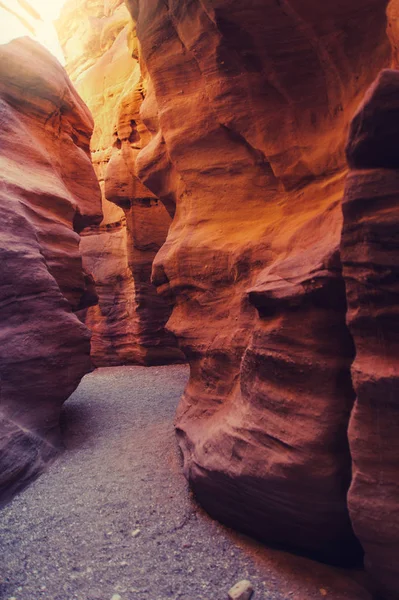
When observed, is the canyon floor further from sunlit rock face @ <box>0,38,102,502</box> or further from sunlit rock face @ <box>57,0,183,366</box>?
sunlit rock face @ <box>57,0,183,366</box>

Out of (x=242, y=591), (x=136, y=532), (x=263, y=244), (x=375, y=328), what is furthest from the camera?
(x=263, y=244)

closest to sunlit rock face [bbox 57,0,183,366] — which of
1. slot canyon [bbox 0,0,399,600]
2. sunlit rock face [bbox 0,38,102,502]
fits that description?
sunlit rock face [bbox 0,38,102,502]

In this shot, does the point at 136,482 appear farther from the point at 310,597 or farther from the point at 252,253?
the point at 252,253

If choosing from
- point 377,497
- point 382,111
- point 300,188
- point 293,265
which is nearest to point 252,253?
point 300,188

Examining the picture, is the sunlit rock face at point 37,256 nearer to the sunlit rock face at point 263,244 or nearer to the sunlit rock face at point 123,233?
the sunlit rock face at point 263,244

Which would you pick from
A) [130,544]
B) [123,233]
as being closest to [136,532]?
[130,544]

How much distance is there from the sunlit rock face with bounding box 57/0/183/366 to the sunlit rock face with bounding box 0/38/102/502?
288 centimetres

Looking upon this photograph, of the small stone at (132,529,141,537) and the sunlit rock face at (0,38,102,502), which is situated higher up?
the sunlit rock face at (0,38,102,502)

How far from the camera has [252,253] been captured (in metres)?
4.51

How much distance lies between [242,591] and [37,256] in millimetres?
4440

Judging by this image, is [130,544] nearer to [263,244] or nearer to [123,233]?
[263,244]

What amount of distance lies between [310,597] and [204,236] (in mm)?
3503

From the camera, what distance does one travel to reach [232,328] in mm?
4574

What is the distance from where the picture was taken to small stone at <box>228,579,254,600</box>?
2.83 m
